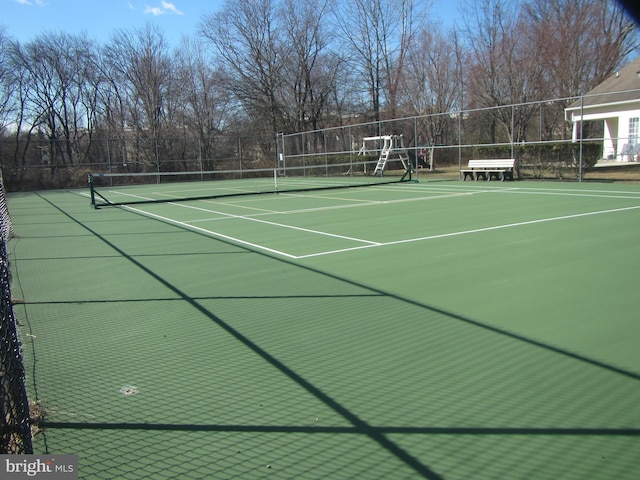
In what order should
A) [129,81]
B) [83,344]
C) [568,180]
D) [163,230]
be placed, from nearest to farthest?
[83,344] < [163,230] < [568,180] < [129,81]

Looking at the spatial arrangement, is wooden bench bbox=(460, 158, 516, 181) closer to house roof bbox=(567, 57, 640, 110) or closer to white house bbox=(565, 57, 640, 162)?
white house bbox=(565, 57, 640, 162)

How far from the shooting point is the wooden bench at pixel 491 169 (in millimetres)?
20625

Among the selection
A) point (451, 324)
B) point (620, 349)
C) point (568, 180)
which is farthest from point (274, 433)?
point (568, 180)

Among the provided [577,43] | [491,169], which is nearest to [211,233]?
[491,169]

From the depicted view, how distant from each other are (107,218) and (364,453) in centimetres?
1310

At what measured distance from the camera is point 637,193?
14273mm

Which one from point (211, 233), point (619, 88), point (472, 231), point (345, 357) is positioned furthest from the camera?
point (619, 88)

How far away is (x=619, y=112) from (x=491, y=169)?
9964 mm

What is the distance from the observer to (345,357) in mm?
3861

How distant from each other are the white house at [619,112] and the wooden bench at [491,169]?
5.82 metres

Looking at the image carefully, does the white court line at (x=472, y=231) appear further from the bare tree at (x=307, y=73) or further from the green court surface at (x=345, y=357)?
the bare tree at (x=307, y=73)

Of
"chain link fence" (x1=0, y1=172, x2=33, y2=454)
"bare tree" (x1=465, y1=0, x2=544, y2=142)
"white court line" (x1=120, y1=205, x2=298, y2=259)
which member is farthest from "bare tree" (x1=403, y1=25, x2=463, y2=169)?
"chain link fence" (x1=0, y1=172, x2=33, y2=454)

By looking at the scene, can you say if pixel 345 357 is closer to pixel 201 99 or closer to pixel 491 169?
pixel 491 169

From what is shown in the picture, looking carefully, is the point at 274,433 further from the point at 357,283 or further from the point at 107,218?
the point at 107,218
